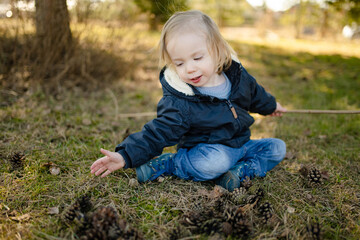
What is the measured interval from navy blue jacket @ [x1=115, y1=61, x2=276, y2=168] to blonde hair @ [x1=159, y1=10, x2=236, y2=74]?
0.17 metres

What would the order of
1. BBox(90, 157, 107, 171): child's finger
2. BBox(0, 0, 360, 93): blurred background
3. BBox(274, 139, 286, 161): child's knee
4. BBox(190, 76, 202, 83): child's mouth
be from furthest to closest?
BBox(0, 0, 360, 93): blurred background → BBox(274, 139, 286, 161): child's knee → BBox(190, 76, 202, 83): child's mouth → BBox(90, 157, 107, 171): child's finger

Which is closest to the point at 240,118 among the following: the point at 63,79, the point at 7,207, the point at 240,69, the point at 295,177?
the point at 240,69

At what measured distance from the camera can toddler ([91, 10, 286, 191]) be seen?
1.84 meters

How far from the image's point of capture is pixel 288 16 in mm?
19875

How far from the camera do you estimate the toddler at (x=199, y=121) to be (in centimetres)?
184

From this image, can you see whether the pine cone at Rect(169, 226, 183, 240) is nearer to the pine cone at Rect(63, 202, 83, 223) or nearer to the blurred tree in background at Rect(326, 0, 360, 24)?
the pine cone at Rect(63, 202, 83, 223)

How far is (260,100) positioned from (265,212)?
1.08 m

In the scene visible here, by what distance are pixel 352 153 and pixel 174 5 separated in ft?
6.83

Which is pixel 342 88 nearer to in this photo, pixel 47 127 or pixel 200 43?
pixel 200 43

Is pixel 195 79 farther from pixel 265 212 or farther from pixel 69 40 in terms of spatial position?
pixel 69 40

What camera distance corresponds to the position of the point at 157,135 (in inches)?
72.7

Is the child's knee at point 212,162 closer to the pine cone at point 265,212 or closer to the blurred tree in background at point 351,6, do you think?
the pine cone at point 265,212

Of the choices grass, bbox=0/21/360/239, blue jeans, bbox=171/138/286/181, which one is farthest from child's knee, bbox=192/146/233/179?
grass, bbox=0/21/360/239

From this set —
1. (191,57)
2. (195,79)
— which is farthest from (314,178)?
(191,57)
